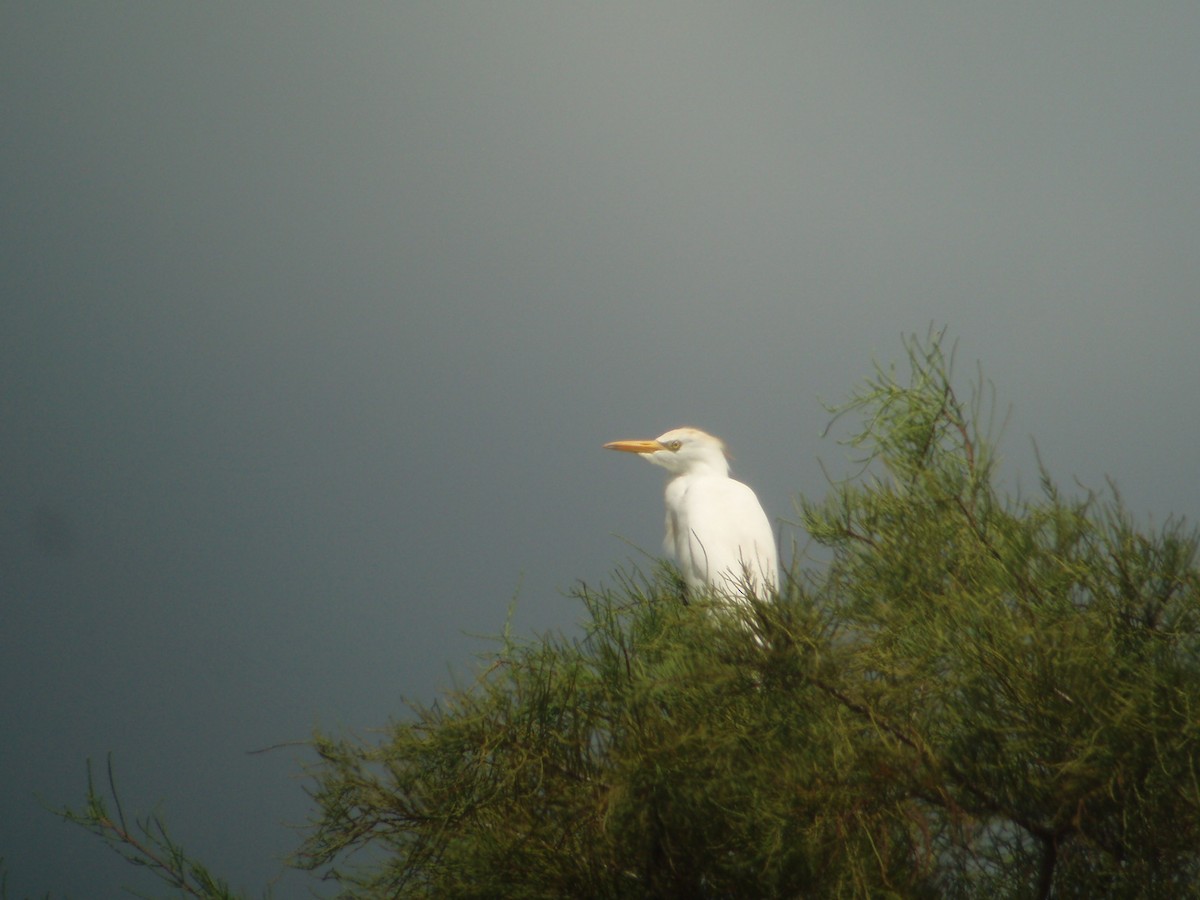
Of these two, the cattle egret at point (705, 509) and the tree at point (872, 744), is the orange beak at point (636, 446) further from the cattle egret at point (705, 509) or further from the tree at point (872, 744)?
the tree at point (872, 744)

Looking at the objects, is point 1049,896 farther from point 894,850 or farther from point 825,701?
point 825,701

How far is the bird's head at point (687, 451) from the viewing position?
2.02 metres

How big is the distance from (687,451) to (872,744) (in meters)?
1.28

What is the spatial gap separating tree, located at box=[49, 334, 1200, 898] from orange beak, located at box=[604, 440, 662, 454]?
0.98 m

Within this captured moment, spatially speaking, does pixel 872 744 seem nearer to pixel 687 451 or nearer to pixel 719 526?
pixel 719 526

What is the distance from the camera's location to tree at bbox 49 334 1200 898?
74cm

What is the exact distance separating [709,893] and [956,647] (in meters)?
0.28

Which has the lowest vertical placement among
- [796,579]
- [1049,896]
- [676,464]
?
[1049,896]

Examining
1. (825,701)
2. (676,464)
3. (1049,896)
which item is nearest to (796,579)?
(825,701)

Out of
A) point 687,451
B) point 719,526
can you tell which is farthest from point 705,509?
point 687,451

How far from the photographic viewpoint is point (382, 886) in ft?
3.29

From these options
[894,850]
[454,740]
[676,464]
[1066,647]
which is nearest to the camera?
[1066,647]

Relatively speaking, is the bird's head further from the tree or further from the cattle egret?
the tree

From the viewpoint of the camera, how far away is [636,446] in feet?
6.54
